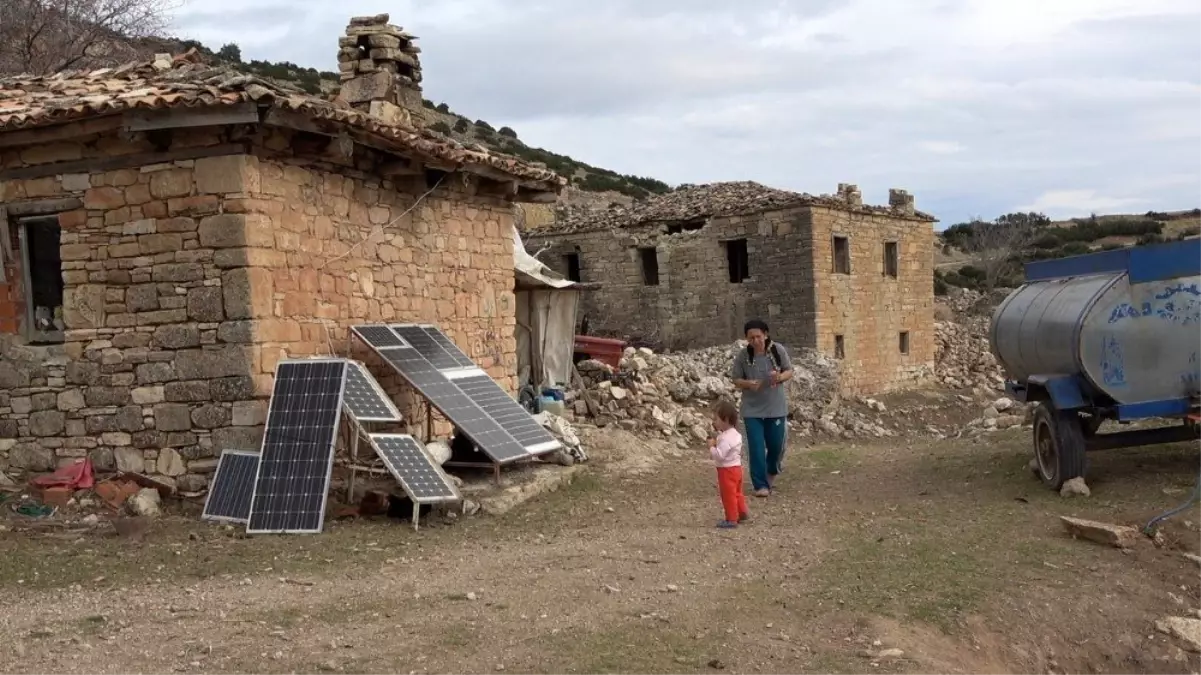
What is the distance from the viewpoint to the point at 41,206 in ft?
26.9

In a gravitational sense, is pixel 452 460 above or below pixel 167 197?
below

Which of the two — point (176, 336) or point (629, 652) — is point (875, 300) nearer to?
point (176, 336)

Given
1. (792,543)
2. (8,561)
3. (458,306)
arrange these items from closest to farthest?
(8,561) < (792,543) < (458,306)

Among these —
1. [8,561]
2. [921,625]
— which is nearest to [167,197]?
[8,561]

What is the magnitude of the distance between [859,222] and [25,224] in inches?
731

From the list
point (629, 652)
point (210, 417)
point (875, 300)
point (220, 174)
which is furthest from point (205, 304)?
point (875, 300)

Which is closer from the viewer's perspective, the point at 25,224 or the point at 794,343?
the point at 25,224

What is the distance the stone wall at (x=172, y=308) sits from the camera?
25.5 ft

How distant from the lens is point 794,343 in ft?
71.1

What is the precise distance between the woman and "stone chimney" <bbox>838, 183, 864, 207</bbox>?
14997 mm

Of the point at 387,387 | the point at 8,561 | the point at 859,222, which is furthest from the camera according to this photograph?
the point at 859,222

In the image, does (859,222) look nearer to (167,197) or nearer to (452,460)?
(452,460)

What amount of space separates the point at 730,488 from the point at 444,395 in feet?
9.04

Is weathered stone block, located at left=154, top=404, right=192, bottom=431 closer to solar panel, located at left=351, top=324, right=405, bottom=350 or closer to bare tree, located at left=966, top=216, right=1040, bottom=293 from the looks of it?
solar panel, located at left=351, top=324, right=405, bottom=350
